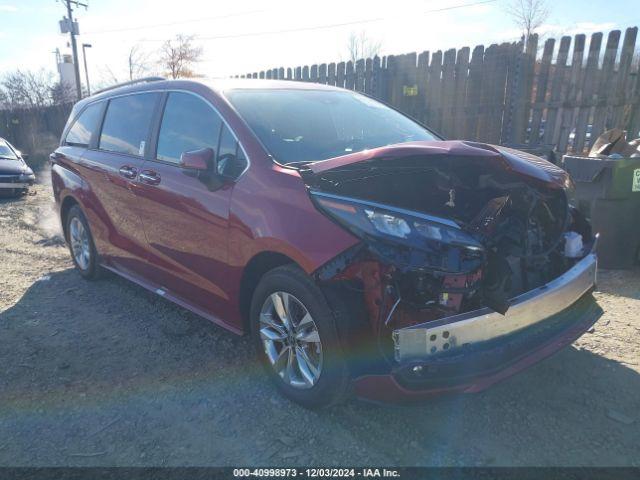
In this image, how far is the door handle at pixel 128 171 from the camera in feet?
12.9

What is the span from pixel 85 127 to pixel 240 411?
373 centimetres

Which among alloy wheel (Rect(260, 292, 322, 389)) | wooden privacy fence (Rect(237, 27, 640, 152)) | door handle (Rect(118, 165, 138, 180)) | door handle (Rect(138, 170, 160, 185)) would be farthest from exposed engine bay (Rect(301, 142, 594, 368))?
wooden privacy fence (Rect(237, 27, 640, 152))

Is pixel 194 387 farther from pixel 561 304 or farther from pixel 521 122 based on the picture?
pixel 521 122

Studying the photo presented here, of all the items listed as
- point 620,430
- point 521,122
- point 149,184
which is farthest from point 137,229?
point 521,122

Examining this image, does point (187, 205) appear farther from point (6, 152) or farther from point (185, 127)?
point (6, 152)

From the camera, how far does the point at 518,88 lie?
7.34m

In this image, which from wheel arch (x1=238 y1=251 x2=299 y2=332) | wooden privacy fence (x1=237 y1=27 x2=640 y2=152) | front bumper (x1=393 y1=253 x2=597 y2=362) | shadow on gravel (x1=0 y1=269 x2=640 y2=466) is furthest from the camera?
wooden privacy fence (x1=237 y1=27 x2=640 y2=152)

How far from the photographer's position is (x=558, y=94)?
6.95 metres

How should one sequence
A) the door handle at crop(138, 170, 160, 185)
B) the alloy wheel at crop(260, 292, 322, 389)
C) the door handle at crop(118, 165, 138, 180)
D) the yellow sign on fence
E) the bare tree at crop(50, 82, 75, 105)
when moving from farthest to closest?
the bare tree at crop(50, 82, 75, 105) → the yellow sign on fence → the door handle at crop(118, 165, 138, 180) → the door handle at crop(138, 170, 160, 185) → the alloy wheel at crop(260, 292, 322, 389)

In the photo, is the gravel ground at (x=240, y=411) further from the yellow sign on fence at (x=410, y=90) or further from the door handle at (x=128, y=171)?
the yellow sign on fence at (x=410, y=90)

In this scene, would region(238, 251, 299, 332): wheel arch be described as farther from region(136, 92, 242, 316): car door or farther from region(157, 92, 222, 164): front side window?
region(157, 92, 222, 164): front side window

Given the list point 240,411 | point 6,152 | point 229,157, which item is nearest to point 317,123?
point 229,157

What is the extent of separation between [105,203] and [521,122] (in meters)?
6.05

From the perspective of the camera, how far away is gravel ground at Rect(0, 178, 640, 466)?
248cm
